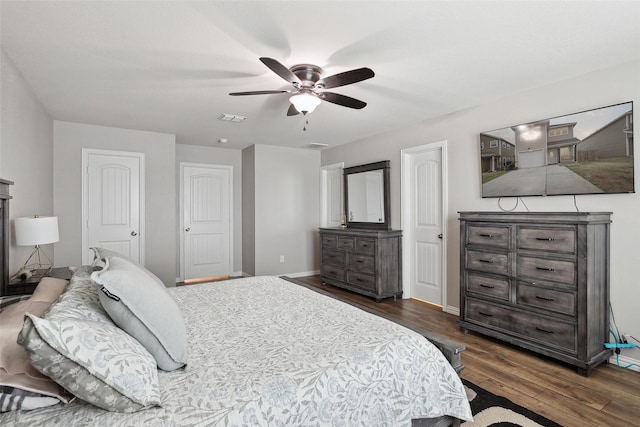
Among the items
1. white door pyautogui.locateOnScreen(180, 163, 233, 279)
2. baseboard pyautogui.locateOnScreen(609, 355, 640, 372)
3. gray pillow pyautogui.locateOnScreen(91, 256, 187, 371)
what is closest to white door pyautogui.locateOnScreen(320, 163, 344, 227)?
white door pyautogui.locateOnScreen(180, 163, 233, 279)

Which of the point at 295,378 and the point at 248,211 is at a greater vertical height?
the point at 248,211

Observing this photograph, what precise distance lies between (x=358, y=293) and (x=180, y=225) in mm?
3289

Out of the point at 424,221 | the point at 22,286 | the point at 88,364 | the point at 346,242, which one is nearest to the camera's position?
the point at 88,364

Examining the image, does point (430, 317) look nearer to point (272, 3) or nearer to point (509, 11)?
point (509, 11)

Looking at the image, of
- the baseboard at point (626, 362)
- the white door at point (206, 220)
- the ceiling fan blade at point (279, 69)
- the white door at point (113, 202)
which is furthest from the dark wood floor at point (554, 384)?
the white door at point (113, 202)

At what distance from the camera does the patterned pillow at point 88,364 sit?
924 mm

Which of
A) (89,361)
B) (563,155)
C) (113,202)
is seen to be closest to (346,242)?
(563,155)

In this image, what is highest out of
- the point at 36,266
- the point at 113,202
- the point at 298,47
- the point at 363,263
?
the point at 298,47

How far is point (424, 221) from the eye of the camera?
436 cm

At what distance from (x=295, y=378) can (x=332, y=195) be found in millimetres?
5091

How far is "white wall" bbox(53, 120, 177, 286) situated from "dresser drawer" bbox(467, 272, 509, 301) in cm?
413

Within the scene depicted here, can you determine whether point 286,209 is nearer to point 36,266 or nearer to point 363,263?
point 363,263

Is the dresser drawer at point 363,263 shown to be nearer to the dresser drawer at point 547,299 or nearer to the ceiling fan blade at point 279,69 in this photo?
the dresser drawer at point 547,299

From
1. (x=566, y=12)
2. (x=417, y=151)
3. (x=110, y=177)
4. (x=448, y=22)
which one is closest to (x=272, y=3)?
(x=448, y=22)
